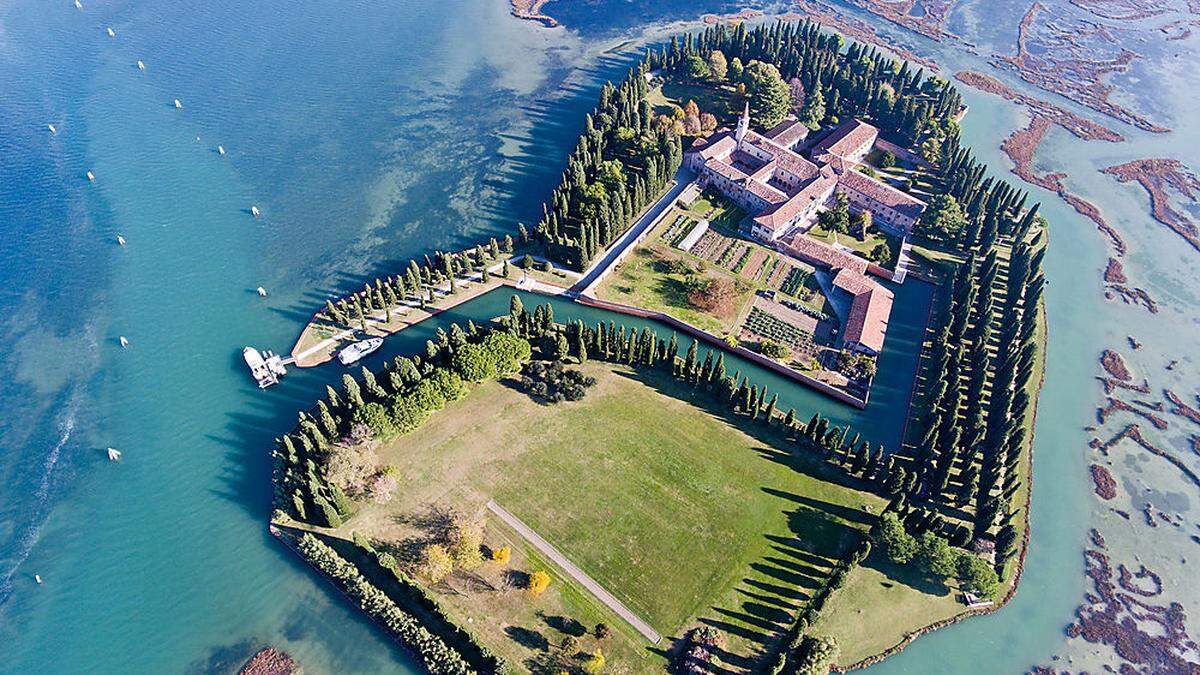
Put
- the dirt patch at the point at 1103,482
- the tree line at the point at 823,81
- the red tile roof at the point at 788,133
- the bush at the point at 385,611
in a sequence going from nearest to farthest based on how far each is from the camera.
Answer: the bush at the point at 385,611, the dirt patch at the point at 1103,482, the red tile roof at the point at 788,133, the tree line at the point at 823,81

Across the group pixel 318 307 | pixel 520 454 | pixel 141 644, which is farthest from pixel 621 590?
pixel 318 307

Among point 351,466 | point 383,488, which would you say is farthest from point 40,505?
point 383,488

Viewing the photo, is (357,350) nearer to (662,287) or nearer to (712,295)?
(662,287)

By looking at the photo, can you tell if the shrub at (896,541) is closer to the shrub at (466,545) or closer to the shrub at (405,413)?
the shrub at (466,545)

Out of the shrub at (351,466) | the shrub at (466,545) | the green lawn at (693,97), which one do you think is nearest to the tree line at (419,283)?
the shrub at (351,466)

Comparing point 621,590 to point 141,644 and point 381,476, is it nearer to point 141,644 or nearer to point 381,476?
point 381,476
